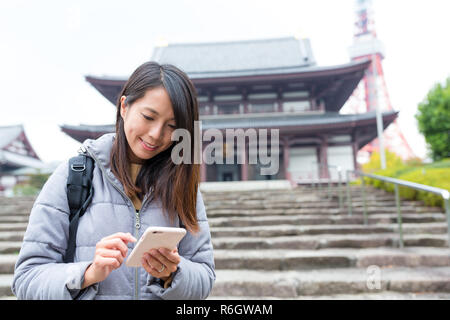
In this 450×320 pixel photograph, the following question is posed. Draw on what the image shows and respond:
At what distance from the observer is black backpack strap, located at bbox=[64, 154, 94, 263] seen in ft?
2.80

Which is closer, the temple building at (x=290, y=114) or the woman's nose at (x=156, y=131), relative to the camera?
the woman's nose at (x=156, y=131)

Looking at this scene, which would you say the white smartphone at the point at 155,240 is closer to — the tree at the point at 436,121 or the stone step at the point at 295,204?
the stone step at the point at 295,204

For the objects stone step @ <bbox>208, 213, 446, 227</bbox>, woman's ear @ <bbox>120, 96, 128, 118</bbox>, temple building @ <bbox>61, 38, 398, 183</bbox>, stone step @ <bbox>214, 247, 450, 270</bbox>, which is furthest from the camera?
temple building @ <bbox>61, 38, 398, 183</bbox>

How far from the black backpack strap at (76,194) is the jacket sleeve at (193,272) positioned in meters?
0.26

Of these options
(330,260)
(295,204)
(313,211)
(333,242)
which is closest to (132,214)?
(330,260)

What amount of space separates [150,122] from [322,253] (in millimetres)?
2713

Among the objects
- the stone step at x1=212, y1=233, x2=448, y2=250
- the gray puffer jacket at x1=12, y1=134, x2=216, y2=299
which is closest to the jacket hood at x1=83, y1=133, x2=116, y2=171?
the gray puffer jacket at x1=12, y1=134, x2=216, y2=299

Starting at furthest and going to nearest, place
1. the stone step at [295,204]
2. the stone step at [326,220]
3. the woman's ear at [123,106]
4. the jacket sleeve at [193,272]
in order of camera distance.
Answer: the stone step at [295,204], the stone step at [326,220], the woman's ear at [123,106], the jacket sleeve at [193,272]

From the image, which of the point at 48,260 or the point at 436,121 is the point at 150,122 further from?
the point at 436,121

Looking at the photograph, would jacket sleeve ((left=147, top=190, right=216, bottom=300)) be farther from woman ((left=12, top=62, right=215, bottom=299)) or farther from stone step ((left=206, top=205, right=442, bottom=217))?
stone step ((left=206, top=205, right=442, bottom=217))

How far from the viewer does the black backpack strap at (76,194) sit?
852 mm

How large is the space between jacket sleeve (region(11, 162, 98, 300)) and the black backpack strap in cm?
1

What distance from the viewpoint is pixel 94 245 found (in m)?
0.86

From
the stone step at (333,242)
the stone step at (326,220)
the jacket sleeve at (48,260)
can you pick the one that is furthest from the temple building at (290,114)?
the jacket sleeve at (48,260)
